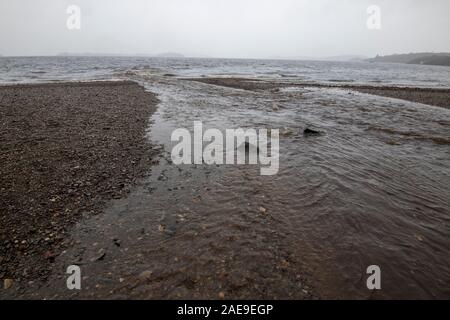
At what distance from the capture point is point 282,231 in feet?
17.7

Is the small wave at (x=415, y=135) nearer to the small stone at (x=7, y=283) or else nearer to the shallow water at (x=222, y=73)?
the small stone at (x=7, y=283)

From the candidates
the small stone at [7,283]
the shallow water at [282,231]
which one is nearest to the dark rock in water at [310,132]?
the shallow water at [282,231]

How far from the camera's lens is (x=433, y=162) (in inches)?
369

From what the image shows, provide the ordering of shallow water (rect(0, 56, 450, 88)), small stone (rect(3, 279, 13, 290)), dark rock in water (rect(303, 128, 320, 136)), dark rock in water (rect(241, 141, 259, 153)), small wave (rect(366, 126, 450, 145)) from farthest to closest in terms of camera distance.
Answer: shallow water (rect(0, 56, 450, 88)) < dark rock in water (rect(303, 128, 320, 136)) < small wave (rect(366, 126, 450, 145)) < dark rock in water (rect(241, 141, 259, 153)) < small stone (rect(3, 279, 13, 290))

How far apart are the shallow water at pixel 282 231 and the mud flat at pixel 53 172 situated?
1.57 feet

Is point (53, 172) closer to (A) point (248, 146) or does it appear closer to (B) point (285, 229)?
(B) point (285, 229)

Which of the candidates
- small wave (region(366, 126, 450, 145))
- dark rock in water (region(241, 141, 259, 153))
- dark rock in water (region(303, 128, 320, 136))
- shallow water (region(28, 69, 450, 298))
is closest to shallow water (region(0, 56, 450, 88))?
small wave (region(366, 126, 450, 145))

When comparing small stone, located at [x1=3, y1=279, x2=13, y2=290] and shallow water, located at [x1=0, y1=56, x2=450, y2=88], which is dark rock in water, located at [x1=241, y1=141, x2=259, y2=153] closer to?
small stone, located at [x1=3, y1=279, x2=13, y2=290]

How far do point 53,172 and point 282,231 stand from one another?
652cm

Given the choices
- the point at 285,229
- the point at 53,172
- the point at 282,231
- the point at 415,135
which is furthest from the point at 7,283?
the point at 415,135

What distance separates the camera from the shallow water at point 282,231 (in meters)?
4.14

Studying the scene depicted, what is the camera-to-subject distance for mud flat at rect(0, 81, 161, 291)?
464cm

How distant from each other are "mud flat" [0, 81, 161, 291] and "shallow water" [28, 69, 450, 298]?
477 mm
